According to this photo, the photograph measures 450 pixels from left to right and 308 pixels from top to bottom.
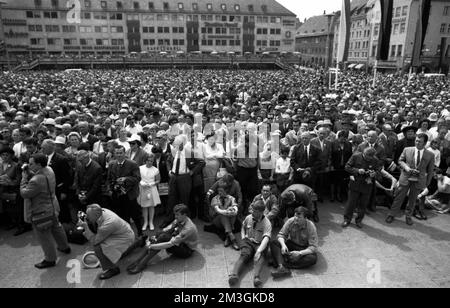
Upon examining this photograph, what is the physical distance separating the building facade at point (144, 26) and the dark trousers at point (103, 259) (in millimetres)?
63410

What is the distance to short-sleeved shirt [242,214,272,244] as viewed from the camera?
214 inches

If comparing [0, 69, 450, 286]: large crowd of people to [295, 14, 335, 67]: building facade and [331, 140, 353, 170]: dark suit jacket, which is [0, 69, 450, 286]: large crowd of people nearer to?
[331, 140, 353, 170]: dark suit jacket

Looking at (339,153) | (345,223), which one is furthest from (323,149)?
(345,223)

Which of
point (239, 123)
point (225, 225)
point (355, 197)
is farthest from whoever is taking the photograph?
point (239, 123)

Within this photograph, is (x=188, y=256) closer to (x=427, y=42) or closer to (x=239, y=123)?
(x=239, y=123)

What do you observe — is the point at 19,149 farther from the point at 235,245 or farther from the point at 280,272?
the point at 280,272

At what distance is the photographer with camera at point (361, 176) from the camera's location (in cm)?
642

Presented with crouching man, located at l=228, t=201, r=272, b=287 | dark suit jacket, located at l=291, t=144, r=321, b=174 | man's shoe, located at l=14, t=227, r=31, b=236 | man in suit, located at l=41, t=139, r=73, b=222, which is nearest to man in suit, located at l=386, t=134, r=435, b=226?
dark suit jacket, located at l=291, t=144, r=321, b=174

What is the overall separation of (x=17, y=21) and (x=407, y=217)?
7508 cm

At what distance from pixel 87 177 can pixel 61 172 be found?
64cm

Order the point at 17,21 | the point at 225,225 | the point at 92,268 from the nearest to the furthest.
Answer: the point at 92,268
the point at 225,225
the point at 17,21

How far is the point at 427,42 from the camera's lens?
163 feet

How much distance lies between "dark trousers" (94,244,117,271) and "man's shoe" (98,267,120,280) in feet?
0.15
